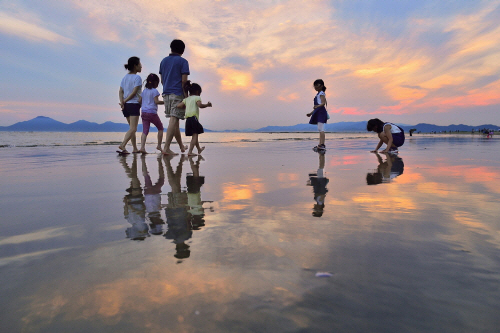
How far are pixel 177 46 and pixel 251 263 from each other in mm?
7235

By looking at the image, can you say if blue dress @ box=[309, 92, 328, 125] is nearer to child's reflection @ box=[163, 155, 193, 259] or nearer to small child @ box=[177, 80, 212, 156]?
small child @ box=[177, 80, 212, 156]

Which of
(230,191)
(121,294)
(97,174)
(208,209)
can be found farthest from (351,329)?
(97,174)

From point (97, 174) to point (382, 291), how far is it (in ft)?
14.6

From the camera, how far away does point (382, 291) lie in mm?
1140

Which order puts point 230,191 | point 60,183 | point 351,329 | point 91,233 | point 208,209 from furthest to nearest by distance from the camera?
point 60,183 < point 230,191 < point 208,209 < point 91,233 < point 351,329

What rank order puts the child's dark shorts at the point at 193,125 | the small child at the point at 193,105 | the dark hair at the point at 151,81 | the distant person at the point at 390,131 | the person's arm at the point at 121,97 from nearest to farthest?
1. the small child at the point at 193,105
2. the child's dark shorts at the point at 193,125
3. the person's arm at the point at 121,97
4. the dark hair at the point at 151,81
5. the distant person at the point at 390,131

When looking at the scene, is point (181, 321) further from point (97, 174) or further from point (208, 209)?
point (97, 174)

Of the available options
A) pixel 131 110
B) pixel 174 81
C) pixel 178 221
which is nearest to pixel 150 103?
pixel 131 110

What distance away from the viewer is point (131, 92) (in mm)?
8055

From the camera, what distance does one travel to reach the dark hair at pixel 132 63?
7.99m

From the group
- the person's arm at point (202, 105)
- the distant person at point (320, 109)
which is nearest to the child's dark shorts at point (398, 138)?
the distant person at point (320, 109)

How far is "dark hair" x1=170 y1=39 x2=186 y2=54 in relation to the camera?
7352 mm

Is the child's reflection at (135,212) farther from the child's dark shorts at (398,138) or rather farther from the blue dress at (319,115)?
the child's dark shorts at (398,138)

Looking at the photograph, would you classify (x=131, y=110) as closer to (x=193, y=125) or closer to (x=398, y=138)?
(x=193, y=125)
